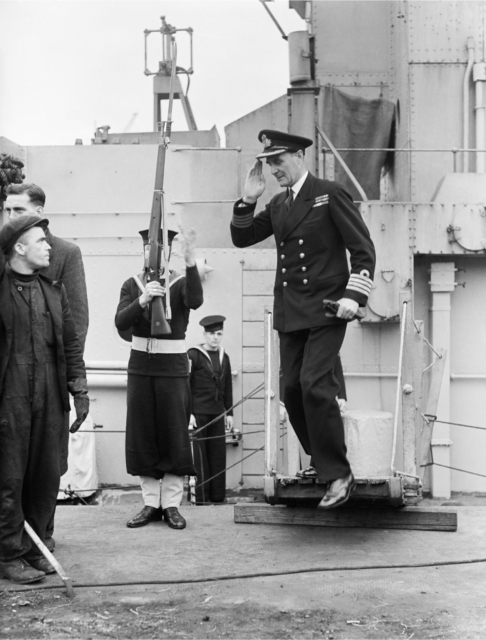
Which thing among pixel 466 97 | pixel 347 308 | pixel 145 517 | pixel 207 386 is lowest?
pixel 145 517

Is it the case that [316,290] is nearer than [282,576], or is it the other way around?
[282,576]

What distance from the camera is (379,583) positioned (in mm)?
4539

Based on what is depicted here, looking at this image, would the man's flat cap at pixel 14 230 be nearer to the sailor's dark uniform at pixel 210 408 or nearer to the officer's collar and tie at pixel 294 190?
the officer's collar and tie at pixel 294 190

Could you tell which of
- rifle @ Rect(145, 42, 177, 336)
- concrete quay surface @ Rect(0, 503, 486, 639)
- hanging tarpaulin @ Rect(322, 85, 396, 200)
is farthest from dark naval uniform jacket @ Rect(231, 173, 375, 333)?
hanging tarpaulin @ Rect(322, 85, 396, 200)

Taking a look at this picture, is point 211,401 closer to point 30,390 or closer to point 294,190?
point 294,190

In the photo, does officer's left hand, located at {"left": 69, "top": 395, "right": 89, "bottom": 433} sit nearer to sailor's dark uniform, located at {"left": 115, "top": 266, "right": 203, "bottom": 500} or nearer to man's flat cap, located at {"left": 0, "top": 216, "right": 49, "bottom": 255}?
man's flat cap, located at {"left": 0, "top": 216, "right": 49, "bottom": 255}

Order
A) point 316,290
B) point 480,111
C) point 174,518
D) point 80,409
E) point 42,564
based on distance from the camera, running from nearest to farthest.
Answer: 1. point 42,564
2. point 80,409
3. point 316,290
4. point 174,518
5. point 480,111

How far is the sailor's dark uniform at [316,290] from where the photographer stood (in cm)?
509

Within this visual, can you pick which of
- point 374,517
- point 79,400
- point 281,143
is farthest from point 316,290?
point 374,517

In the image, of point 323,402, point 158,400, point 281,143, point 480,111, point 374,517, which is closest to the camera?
point 323,402

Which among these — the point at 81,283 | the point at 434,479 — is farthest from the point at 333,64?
the point at 81,283

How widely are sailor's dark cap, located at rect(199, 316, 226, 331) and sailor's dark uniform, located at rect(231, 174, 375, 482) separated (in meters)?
4.49

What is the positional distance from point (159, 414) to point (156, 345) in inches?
17.7

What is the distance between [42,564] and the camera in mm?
4770
